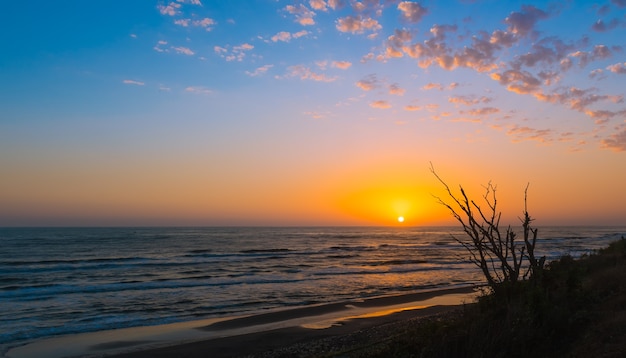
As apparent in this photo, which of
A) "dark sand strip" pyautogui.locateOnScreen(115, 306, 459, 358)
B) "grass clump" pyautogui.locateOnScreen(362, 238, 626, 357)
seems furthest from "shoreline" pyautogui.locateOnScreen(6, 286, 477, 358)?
"grass clump" pyautogui.locateOnScreen(362, 238, 626, 357)

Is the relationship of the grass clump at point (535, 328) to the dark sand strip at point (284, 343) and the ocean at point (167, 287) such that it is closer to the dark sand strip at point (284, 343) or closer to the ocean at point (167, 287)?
the dark sand strip at point (284, 343)

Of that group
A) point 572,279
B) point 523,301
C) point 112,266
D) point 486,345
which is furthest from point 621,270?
point 112,266

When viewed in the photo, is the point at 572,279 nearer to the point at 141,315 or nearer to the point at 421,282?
the point at 141,315

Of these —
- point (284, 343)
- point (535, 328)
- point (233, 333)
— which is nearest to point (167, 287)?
point (233, 333)

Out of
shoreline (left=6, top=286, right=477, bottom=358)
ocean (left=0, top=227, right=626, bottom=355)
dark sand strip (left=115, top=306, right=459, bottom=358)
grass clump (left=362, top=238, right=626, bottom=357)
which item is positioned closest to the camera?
grass clump (left=362, top=238, right=626, bottom=357)

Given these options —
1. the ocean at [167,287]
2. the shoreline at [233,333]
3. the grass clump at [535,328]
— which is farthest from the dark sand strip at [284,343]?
the ocean at [167,287]

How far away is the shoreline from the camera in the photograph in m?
13.4

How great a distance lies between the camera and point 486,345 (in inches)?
263

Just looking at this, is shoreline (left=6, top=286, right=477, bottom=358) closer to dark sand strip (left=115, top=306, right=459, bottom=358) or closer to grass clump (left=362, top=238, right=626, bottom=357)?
dark sand strip (left=115, top=306, right=459, bottom=358)

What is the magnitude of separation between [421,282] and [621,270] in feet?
61.4

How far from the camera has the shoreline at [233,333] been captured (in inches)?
528

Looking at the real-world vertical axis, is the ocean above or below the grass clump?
below

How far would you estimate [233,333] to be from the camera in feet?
51.5

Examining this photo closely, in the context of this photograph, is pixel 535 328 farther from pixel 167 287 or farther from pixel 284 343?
pixel 167 287
